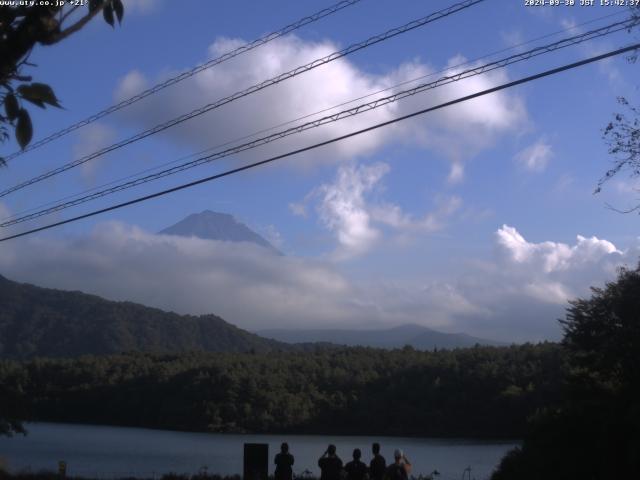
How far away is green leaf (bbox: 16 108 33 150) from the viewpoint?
4562 millimetres

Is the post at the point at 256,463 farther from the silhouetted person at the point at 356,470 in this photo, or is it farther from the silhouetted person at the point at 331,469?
the silhouetted person at the point at 356,470

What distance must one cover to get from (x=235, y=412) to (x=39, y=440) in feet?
49.7

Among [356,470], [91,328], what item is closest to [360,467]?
[356,470]

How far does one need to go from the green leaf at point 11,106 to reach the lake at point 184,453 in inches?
924

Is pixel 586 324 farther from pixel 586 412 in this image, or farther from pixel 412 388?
pixel 412 388

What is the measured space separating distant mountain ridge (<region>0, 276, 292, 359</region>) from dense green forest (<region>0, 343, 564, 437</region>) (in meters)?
52.1

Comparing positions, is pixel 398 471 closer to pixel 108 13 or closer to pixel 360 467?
pixel 360 467

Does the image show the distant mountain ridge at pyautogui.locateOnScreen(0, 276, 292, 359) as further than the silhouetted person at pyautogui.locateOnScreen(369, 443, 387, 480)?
Yes

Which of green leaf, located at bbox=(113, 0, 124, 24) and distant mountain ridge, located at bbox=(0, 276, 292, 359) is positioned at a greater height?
distant mountain ridge, located at bbox=(0, 276, 292, 359)

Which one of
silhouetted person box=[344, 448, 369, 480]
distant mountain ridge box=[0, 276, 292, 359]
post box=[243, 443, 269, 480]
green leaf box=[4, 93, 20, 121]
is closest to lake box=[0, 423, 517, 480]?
post box=[243, 443, 269, 480]

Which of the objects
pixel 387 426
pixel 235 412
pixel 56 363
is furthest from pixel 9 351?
pixel 387 426

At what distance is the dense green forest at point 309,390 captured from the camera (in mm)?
47125

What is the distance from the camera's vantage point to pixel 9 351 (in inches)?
5212

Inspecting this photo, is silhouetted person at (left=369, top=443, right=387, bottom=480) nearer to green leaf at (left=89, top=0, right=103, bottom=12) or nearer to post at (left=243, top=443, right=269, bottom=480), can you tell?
post at (left=243, top=443, right=269, bottom=480)
